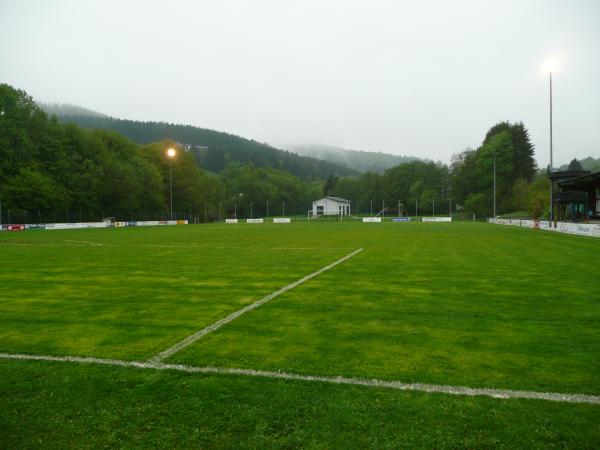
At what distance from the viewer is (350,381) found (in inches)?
166

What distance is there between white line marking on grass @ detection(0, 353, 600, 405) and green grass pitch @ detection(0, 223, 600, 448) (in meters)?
0.10

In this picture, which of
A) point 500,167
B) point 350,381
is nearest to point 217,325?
point 350,381

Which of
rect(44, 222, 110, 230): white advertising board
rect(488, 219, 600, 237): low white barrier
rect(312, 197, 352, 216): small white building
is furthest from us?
rect(312, 197, 352, 216): small white building

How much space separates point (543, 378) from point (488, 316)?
2598 millimetres

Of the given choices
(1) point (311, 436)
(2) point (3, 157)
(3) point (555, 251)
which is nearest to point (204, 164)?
(2) point (3, 157)

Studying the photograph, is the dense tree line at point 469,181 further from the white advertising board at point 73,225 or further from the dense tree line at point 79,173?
the white advertising board at point 73,225

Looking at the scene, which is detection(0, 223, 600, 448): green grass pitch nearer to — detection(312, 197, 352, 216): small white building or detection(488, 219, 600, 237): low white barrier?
detection(488, 219, 600, 237): low white barrier

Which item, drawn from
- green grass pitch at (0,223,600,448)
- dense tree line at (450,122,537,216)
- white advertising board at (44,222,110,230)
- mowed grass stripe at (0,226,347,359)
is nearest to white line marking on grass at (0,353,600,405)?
green grass pitch at (0,223,600,448)

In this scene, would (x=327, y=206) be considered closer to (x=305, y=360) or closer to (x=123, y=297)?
(x=123, y=297)

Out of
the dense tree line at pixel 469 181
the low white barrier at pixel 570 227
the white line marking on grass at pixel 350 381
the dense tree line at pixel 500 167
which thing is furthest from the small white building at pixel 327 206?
the white line marking on grass at pixel 350 381

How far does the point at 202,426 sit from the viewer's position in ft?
11.2

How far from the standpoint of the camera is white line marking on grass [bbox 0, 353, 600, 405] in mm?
3883

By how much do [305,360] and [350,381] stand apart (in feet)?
2.46

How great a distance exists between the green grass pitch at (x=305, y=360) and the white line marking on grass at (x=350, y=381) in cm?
10
